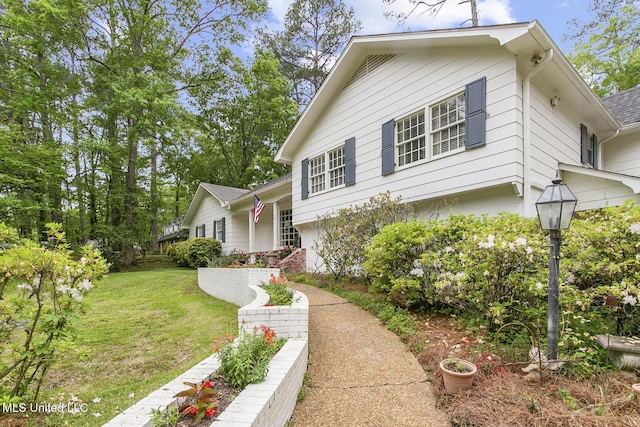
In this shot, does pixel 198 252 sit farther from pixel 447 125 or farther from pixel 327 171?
pixel 447 125

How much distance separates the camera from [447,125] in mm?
6688

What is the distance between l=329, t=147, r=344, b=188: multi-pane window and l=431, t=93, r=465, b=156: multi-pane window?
126 inches

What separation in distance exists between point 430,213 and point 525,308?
133 inches

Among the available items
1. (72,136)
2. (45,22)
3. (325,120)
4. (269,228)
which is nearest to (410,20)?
(325,120)

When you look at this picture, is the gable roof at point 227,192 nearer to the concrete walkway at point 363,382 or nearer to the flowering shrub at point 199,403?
the concrete walkway at point 363,382

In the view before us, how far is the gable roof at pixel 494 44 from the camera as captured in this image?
542cm

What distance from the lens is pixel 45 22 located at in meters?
12.9

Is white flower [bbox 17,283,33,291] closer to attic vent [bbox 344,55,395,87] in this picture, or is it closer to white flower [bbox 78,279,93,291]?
white flower [bbox 78,279,93,291]

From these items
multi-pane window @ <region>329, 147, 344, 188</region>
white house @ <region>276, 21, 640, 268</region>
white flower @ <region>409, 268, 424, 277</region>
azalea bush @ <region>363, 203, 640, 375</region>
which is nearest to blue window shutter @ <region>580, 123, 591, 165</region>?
white house @ <region>276, 21, 640, 268</region>

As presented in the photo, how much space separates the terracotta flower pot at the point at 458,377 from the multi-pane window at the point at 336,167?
7.00 m

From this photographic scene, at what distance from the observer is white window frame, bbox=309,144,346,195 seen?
31.8 ft

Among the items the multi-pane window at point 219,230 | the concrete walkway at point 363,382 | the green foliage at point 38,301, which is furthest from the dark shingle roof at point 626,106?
the multi-pane window at point 219,230

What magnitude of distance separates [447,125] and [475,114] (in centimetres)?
70

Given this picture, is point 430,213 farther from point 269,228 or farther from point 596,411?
point 269,228
